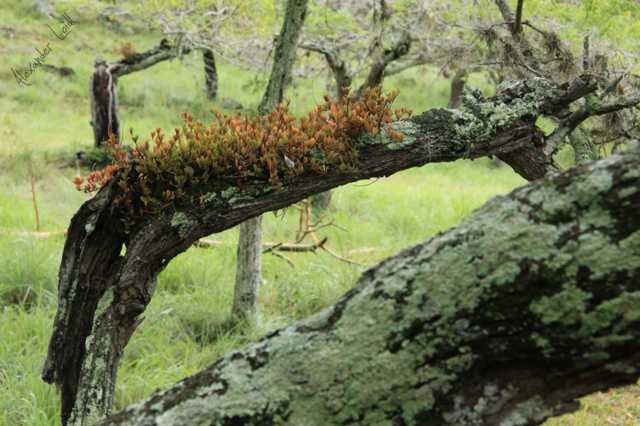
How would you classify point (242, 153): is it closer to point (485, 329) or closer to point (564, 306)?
point (485, 329)

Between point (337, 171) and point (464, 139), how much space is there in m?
0.67

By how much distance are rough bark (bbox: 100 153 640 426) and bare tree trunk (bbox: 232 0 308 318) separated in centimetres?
368

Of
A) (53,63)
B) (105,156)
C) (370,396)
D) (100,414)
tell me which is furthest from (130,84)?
(370,396)

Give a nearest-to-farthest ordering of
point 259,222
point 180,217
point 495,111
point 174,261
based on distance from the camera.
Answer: point 180,217, point 495,111, point 259,222, point 174,261

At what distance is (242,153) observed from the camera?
3.17 metres

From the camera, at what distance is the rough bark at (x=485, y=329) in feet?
5.57

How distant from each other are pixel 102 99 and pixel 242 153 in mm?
10563

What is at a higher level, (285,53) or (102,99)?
(102,99)

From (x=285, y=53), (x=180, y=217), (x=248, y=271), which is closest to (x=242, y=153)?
(x=180, y=217)

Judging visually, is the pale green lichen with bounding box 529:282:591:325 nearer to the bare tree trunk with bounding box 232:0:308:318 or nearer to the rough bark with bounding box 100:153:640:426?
the rough bark with bounding box 100:153:640:426

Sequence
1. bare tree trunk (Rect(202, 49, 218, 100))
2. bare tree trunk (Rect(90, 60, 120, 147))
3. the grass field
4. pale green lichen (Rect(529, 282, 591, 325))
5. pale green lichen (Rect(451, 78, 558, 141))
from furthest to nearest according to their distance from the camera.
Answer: bare tree trunk (Rect(202, 49, 218, 100)), bare tree trunk (Rect(90, 60, 120, 147)), the grass field, pale green lichen (Rect(451, 78, 558, 141)), pale green lichen (Rect(529, 282, 591, 325))

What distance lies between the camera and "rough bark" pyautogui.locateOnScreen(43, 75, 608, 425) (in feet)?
10.5

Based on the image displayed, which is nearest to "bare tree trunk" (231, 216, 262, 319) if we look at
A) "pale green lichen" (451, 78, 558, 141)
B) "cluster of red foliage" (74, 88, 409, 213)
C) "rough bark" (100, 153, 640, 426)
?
"cluster of red foliage" (74, 88, 409, 213)

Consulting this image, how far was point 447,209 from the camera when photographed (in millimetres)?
10469
